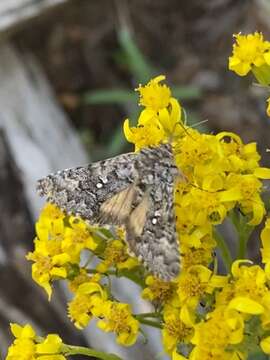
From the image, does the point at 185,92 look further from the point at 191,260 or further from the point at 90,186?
the point at 191,260

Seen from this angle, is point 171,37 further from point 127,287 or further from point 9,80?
point 127,287

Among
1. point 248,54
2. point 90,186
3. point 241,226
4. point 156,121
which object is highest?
point 248,54

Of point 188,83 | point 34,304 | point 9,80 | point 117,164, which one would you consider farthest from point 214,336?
point 188,83

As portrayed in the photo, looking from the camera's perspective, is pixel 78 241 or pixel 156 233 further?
pixel 78 241

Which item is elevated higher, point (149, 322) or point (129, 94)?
point (129, 94)

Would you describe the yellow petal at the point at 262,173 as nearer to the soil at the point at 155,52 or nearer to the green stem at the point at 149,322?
the green stem at the point at 149,322

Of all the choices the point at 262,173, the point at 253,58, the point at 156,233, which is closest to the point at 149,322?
the point at 156,233
